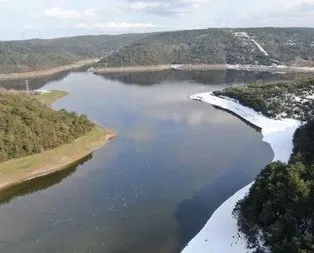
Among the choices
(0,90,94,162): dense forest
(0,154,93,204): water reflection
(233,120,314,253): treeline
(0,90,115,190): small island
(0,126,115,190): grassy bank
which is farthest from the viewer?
(0,90,94,162): dense forest

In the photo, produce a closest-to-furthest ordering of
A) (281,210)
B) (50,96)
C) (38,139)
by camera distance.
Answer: (281,210) → (38,139) → (50,96)

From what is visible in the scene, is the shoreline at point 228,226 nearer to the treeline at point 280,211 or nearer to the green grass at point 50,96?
the treeline at point 280,211

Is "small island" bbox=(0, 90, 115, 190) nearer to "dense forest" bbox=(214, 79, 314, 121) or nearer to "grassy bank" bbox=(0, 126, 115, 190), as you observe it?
"grassy bank" bbox=(0, 126, 115, 190)

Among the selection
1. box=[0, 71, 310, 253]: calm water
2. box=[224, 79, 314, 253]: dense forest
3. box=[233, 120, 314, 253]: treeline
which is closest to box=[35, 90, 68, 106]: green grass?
box=[0, 71, 310, 253]: calm water

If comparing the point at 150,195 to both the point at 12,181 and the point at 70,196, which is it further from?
the point at 12,181

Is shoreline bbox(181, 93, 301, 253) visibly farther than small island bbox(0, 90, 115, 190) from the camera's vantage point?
No

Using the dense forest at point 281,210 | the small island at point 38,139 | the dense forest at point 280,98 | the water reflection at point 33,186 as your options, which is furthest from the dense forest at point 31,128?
the dense forest at point 280,98

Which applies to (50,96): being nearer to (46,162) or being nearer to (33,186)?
(46,162)

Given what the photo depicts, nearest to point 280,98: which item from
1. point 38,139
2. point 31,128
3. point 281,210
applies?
point 38,139
